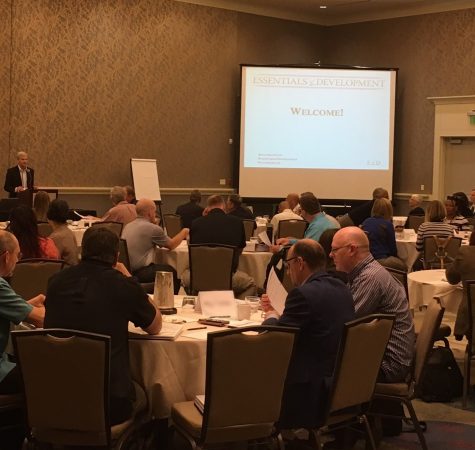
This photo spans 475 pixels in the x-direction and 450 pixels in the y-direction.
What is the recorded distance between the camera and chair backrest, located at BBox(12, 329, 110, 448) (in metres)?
3.72

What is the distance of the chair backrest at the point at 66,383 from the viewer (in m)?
3.72

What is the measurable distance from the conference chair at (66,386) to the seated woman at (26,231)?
249 cm

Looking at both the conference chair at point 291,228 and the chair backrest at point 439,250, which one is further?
the conference chair at point 291,228

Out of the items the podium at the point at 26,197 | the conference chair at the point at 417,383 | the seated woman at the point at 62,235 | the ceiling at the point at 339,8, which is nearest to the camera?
the conference chair at the point at 417,383

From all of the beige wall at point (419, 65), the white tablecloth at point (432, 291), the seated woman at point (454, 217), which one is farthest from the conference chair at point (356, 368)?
the beige wall at point (419, 65)

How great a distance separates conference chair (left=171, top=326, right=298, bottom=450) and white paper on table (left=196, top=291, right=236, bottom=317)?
1105 millimetres

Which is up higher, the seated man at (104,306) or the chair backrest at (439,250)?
the seated man at (104,306)

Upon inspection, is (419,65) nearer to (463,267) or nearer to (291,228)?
(291,228)

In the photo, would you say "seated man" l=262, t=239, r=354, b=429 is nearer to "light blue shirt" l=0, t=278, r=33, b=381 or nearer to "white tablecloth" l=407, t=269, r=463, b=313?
"light blue shirt" l=0, t=278, r=33, b=381

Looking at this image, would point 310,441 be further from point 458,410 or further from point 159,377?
point 458,410

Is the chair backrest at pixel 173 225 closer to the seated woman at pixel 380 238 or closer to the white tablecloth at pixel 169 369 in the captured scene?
the seated woman at pixel 380 238

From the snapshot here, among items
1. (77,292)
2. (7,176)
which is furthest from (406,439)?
(7,176)

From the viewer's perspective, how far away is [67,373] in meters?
3.76

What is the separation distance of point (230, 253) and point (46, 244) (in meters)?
1.98
